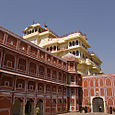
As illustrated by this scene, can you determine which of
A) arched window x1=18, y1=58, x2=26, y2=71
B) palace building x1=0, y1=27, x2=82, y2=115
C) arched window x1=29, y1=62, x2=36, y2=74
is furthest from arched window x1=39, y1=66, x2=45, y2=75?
arched window x1=18, y1=58, x2=26, y2=71

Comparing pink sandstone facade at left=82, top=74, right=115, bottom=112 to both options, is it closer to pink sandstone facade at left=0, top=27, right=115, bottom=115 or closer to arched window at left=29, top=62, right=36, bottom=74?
pink sandstone facade at left=0, top=27, right=115, bottom=115

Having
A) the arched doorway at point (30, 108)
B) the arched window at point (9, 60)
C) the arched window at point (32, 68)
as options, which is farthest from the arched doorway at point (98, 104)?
the arched window at point (9, 60)

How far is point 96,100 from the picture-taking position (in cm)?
3309

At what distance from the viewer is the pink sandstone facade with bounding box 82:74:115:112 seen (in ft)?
101

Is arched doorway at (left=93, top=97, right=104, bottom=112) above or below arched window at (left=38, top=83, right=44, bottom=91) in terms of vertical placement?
below

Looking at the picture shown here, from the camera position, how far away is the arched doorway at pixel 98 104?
32469mm

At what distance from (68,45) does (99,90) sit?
15.3 metres

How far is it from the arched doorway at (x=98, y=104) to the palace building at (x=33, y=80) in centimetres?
345

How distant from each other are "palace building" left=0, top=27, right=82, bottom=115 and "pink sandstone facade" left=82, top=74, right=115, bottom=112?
174cm

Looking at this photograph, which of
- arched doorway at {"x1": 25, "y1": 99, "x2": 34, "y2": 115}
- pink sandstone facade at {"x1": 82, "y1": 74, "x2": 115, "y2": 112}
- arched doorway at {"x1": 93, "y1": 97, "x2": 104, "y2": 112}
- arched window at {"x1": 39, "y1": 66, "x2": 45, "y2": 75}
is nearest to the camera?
arched doorway at {"x1": 25, "y1": 99, "x2": 34, "y2": 115}

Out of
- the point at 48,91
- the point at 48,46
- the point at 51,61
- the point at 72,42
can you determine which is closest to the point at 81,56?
the point at 72,42

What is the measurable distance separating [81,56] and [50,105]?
18.6 meters

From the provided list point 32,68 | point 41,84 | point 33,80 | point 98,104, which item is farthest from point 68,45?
point 33,80

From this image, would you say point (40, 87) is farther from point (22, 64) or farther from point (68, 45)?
point (68, 45)
